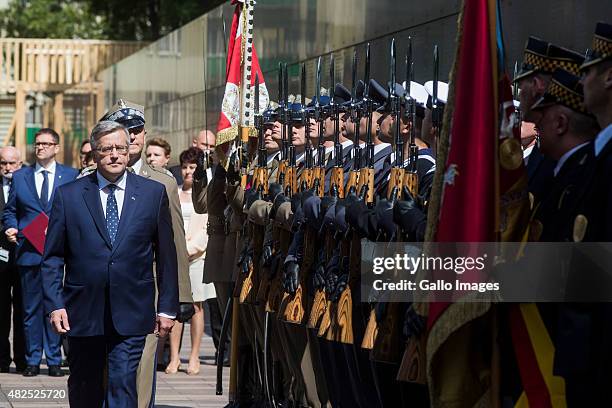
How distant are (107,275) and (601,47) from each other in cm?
315

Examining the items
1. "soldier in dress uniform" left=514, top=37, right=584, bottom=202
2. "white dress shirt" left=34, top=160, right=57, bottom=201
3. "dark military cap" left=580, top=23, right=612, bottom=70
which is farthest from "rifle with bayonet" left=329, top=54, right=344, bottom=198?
"white dress shirt" left=34, top=160, right=57, bottom=201

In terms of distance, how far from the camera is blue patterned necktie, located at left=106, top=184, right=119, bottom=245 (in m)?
7.27

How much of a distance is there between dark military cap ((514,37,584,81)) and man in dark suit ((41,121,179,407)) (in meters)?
2.56

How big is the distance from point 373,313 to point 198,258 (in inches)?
257

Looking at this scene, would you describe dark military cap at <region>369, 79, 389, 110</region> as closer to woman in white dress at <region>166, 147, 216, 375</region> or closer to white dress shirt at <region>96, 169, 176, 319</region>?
white dress shirt at <region>96, 169, 176, 319</region>

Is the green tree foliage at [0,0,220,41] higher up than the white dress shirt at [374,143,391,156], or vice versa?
the green tree foliage at [0,0,220,41]

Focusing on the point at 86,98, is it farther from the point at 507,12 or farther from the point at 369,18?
the point at 507,12

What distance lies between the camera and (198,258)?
12938mm

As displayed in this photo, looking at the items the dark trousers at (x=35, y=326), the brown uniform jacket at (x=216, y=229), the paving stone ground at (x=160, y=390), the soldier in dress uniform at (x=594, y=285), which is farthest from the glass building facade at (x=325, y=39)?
the soldier in dress uniform at (x=594, y=285)

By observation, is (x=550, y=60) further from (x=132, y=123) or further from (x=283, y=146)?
(x=132, y=123)

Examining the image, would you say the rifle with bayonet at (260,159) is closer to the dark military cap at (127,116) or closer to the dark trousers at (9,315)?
the dark military cap at (127,116)

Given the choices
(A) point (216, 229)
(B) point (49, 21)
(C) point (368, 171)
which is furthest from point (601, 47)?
(B) point (49, 21)

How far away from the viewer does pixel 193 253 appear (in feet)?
A: 42.0

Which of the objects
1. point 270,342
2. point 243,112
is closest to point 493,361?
point 270,342
